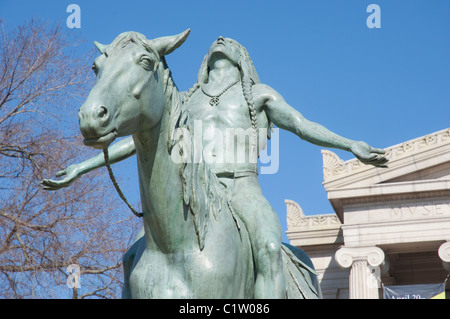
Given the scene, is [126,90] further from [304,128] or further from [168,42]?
[304,128]

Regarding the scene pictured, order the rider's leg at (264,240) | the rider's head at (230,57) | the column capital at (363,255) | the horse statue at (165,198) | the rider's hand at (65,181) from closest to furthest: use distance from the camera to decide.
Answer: the horse statue at (165,198) → the rider's leg at (264,240) → the rider's hand at (65,181) → the rider's head at (230,57) → the column capital at (363,255)

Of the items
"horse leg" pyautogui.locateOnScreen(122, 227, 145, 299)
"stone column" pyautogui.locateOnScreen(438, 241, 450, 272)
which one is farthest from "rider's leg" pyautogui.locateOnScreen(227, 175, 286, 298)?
"stone column" pyautogui.locateOnScreen(438, 241, 450, 272)

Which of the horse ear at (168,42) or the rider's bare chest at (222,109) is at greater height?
the rider's bare chest at (222,109)

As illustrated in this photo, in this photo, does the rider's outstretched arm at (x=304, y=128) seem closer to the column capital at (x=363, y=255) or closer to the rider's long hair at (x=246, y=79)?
the rider's long hair at (x=246, y=79)

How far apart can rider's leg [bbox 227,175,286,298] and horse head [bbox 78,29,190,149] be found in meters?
0.99

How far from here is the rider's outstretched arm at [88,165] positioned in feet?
17.5

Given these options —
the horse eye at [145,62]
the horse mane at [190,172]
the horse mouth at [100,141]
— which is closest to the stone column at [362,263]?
the horse mane at [190,172]

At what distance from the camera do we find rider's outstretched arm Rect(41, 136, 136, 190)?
5.33 meters

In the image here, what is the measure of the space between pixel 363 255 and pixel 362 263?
330 mm

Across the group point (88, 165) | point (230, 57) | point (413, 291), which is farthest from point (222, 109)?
point (413, 291)

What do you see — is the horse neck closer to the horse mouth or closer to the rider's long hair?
the horse mouth

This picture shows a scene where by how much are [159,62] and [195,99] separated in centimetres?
134
